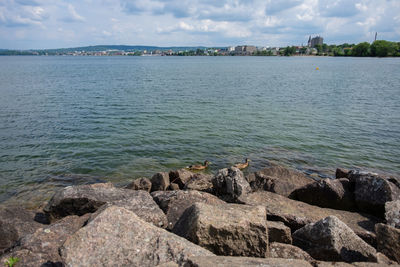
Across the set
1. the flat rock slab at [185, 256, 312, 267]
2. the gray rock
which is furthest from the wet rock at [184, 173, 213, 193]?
the flat rock slab at [185, 256, 312, 267]

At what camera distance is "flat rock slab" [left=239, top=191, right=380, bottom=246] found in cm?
709

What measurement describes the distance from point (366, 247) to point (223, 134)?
47.5 feet

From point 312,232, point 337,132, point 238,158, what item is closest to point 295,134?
point 337,132

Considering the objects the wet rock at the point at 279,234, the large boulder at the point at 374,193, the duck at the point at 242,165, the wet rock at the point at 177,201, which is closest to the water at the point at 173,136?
the duck at the point at 242,165

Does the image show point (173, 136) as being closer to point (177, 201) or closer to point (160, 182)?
point (160, 182)

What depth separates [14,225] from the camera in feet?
23.0

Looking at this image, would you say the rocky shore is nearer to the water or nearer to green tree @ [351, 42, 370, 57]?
the water

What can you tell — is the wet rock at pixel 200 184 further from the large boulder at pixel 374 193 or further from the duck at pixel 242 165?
the large boulder at pixel 374 193

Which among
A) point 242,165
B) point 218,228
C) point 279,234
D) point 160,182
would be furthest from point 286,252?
point 242,165

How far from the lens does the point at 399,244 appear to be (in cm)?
562

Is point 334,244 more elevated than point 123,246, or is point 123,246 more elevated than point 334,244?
point 123,246

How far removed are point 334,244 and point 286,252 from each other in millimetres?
939

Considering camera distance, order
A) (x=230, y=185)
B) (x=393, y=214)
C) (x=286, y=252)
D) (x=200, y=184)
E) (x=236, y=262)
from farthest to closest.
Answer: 1. (x=200, y=184)
2. (x=230, y=185)
3. (x=393, y=214)
4. (x=286, y=252)
5. (x=236, y=262)

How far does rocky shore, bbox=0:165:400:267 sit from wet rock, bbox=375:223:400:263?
0.7 inches
